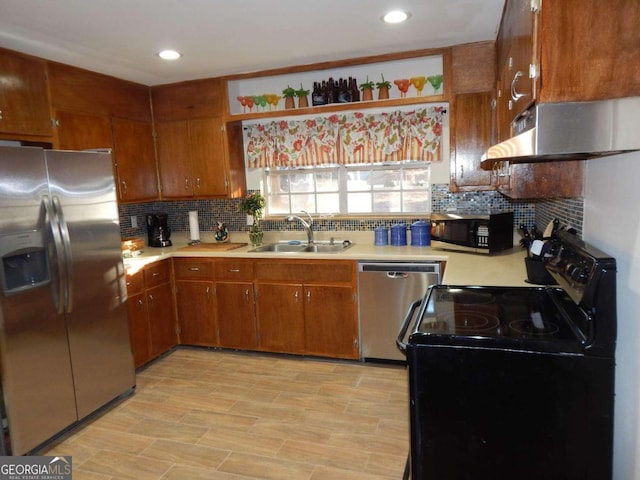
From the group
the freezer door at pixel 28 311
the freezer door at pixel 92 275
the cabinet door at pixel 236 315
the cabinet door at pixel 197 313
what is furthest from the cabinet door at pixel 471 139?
the freezer door at pixel 28 311

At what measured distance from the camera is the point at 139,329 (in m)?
3.34

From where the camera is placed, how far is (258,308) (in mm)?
3529

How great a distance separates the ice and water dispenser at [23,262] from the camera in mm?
2158

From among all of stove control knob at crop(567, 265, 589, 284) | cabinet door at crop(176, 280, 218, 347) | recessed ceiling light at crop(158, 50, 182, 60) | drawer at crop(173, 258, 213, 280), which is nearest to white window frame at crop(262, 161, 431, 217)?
drawer at crop(173, 258, 213, 280)

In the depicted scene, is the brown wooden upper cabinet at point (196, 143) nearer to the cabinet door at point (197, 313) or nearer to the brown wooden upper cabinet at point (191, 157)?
the brown wooden upper cabinet at point (191, 157)

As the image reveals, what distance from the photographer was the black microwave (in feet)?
9.57

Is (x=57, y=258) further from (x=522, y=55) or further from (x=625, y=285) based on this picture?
(x=625, y=285)

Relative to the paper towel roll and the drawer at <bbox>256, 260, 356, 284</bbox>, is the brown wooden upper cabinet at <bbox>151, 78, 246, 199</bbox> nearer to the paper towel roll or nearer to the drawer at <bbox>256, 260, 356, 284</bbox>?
the paper towel roll

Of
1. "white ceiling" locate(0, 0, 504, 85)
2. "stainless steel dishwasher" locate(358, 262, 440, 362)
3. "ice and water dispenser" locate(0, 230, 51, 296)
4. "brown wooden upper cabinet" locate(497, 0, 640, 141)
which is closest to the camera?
"brown wooden upper cabinet" locate(497, 0, 640, 141)

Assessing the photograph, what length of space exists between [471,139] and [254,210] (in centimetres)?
193

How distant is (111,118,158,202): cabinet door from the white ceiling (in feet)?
1.59

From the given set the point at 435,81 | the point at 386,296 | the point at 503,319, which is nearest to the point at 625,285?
the point at 503,319

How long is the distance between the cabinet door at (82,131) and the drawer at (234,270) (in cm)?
133

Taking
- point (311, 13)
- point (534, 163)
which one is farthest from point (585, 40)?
point (311, 13)
